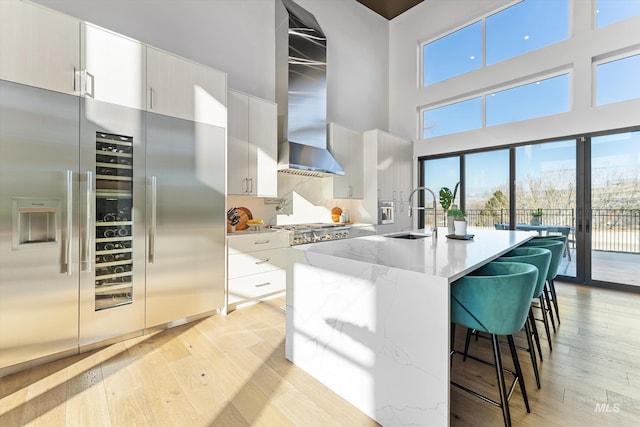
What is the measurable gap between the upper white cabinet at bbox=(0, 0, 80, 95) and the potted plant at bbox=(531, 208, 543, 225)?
5765mm

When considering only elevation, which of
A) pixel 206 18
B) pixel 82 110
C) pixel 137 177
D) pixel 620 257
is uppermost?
pixel 206 18

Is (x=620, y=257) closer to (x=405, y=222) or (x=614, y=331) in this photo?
(x=614, y=331)

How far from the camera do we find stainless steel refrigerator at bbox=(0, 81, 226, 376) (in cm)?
183

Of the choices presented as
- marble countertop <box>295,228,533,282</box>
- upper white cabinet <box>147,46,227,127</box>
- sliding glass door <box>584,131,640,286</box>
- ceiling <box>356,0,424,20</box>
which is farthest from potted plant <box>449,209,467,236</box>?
ceiling <box>356,0,424,20</box>

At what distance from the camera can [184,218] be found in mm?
2582

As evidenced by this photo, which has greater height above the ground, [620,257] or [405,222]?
[405,222]

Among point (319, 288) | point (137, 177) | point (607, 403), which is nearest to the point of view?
point (607, 403)

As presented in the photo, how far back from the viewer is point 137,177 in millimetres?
2342

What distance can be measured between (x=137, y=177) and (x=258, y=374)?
1815mm

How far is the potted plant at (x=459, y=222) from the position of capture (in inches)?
105

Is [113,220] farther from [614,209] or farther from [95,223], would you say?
[614,209]

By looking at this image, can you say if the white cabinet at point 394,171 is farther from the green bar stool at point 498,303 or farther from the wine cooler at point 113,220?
the wine cooler at point 113,220

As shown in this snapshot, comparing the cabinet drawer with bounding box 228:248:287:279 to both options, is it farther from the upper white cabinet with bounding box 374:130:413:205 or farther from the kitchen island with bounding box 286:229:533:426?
the upper white cabinet with bounding box 374:130:413:205

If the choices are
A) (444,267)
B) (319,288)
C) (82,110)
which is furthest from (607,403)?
(82,110)
